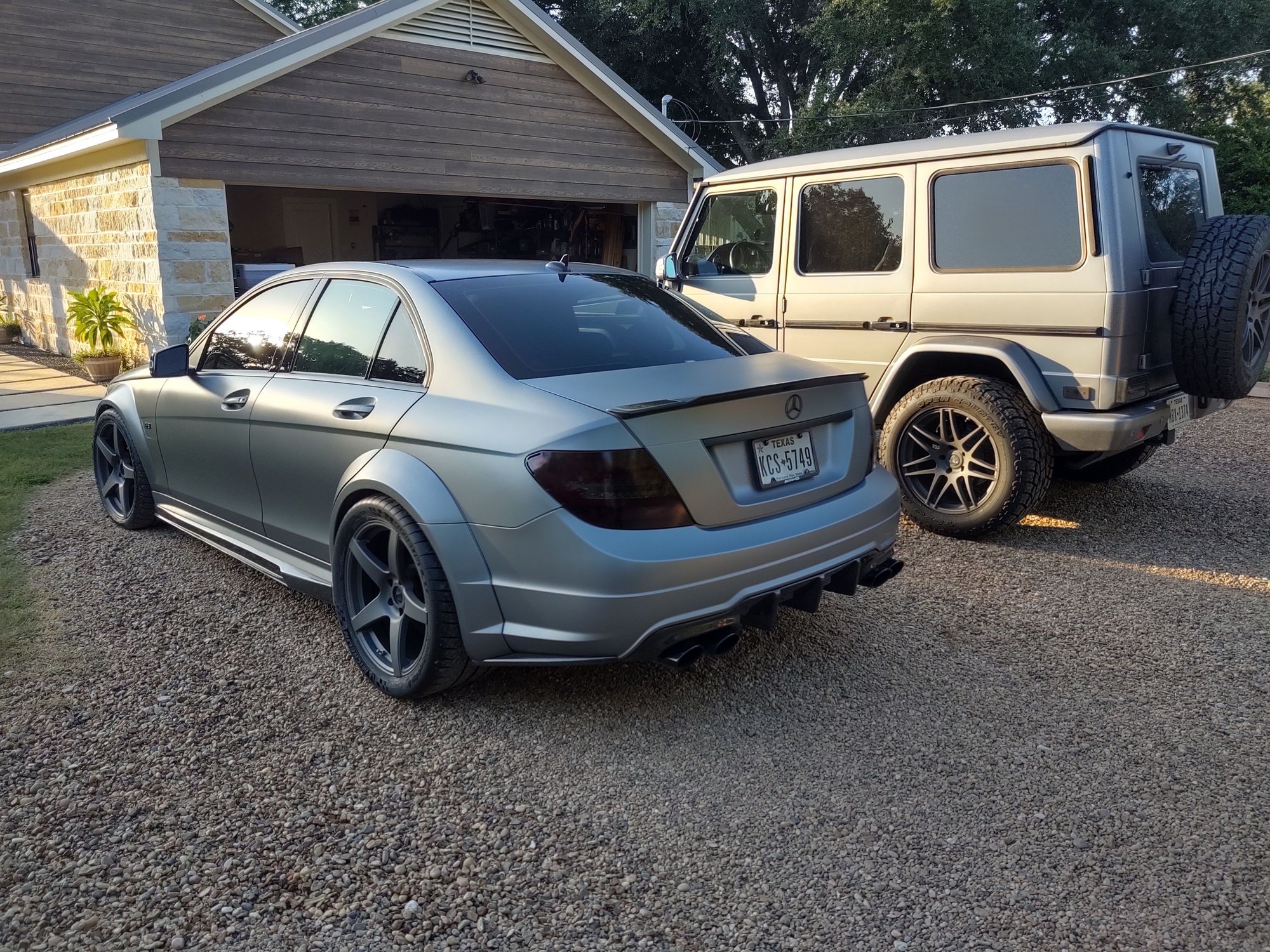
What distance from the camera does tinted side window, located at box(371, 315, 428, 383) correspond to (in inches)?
140

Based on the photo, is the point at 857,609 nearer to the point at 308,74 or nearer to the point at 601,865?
the point at 601,865

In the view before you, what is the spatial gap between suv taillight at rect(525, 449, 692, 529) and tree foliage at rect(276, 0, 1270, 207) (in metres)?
20.5

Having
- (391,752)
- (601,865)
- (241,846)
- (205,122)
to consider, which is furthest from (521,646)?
(205,122)

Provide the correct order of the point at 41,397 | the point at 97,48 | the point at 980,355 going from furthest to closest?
the point at 97,48, the point at 41,397, the point at 980,355

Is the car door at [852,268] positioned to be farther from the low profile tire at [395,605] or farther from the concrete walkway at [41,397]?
the concrete walkway at [41,397]

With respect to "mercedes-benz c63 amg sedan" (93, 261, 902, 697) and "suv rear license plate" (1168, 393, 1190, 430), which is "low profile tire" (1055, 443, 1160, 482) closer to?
"suv rear license plate" (1168, 393, 1190, 430)

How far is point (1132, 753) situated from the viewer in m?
3.12

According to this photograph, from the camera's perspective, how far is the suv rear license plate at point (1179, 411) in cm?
518

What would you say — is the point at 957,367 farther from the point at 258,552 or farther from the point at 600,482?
the point at 258,552

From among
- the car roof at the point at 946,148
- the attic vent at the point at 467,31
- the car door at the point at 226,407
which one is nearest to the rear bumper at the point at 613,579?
the car door at the point at 226,407

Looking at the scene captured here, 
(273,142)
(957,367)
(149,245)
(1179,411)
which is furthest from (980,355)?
(149,245)

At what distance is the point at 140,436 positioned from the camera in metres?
5.19

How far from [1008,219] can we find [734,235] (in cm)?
196

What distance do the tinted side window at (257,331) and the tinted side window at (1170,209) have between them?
4134mm
